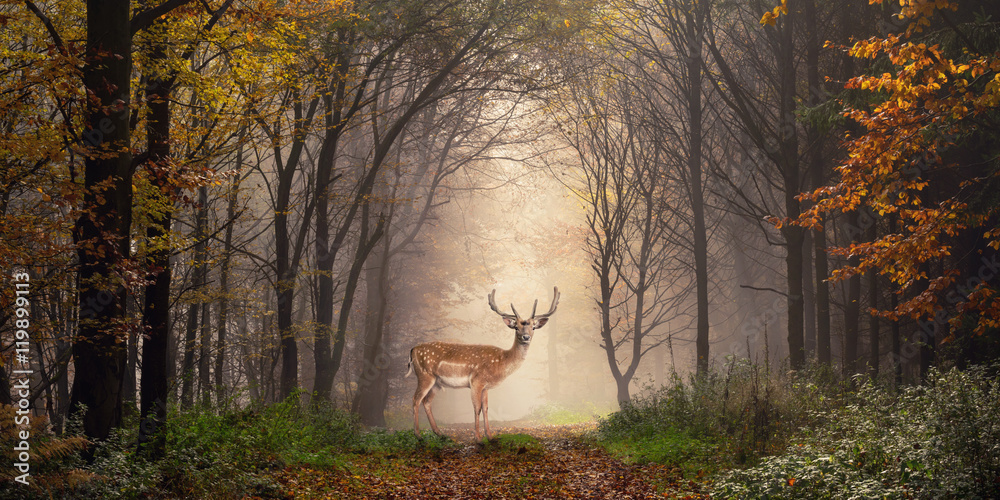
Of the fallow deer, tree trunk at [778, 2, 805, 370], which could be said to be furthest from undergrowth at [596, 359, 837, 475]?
the fallow deer

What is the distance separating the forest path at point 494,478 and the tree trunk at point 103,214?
2025 mm

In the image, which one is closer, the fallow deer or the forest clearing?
the forest clearing

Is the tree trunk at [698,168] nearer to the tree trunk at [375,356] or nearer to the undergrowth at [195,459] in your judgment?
the undergrowth at [195,459]

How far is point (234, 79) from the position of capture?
29.7 ft

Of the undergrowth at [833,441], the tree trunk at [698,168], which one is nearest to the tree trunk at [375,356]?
the tree trunk at [698,168]

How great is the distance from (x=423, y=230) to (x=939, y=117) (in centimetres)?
2226

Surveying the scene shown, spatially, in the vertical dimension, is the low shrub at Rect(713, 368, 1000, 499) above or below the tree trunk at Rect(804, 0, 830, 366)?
below

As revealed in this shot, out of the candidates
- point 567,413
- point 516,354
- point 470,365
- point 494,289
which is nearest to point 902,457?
point 494,289

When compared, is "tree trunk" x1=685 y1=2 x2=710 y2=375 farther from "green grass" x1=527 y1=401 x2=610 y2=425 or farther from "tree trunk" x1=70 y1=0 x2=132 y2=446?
"green grass" x1=527 y1=401 x2=610 y2=425

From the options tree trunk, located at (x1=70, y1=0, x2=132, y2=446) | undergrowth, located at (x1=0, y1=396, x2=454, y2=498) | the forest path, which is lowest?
the forest path

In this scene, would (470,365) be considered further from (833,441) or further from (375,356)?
(375,356)

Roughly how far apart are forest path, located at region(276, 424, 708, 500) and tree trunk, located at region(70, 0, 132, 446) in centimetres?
202

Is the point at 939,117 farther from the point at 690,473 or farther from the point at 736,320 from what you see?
the point at 736,320

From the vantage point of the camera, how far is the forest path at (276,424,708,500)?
7.20 m
